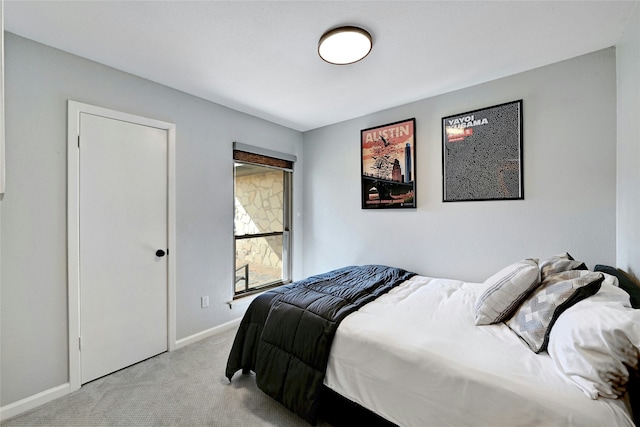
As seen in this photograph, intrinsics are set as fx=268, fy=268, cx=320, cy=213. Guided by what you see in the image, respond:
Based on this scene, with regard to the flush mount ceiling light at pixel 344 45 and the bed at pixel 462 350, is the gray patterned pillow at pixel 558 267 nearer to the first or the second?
the bed at pixel 462 350

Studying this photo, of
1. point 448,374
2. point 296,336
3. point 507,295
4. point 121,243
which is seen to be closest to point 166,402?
point 296,336

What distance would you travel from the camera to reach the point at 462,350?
4.39ft

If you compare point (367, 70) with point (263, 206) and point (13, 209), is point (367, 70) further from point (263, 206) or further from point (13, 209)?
point (13, 209)

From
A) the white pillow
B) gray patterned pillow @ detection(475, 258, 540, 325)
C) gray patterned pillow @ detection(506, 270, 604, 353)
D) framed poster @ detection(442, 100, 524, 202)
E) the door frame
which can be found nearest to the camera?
the white pillow

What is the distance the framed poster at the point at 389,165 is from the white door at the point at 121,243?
7.11 ft

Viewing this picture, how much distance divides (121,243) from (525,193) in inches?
136

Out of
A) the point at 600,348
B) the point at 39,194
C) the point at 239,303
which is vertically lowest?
the point at 239,303

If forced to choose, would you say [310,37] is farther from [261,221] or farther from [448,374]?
[261,221]

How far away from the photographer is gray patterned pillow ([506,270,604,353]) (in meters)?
1.27

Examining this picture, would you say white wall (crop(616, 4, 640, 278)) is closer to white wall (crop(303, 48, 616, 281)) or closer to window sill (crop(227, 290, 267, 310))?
white wall (crop(303, 48, 616, 281))

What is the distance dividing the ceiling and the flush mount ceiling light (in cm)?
5

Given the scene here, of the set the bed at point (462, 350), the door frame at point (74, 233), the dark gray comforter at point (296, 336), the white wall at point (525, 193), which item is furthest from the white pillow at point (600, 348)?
the door frame at point (74, 233)

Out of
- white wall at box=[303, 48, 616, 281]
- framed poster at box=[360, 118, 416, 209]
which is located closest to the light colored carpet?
white wall at box=[303, 48, 616, 281]

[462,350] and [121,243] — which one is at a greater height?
[121,243]
